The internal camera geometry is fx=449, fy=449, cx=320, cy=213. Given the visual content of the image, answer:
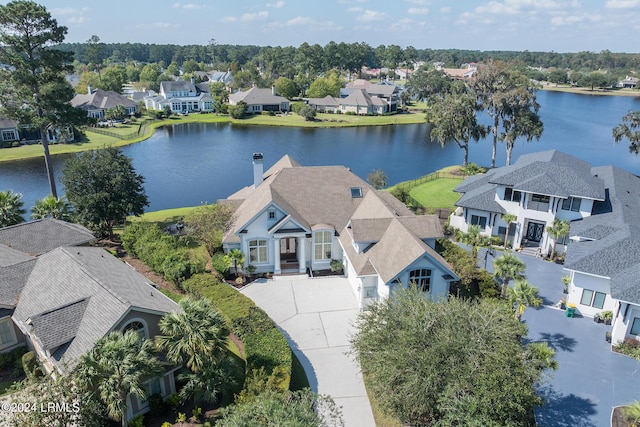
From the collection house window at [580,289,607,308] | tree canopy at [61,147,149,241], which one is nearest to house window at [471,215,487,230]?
house window at [580,289,607,308]

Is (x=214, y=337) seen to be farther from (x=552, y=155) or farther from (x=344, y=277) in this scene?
(x=552, y=155)

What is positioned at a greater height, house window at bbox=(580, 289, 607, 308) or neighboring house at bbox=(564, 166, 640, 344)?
neighboring house at bbox=(564, 166, 640, 344)

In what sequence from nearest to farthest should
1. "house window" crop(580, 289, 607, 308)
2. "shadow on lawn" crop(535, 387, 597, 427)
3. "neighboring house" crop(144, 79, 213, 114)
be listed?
"shadow on lawn" crop(535, 387, 597, 427) < "house window" crop(580, 289, 607, 308) < "neighboring house" crop(144, 79, 213, 114)

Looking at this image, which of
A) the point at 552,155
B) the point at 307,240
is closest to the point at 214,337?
the point at 307,240

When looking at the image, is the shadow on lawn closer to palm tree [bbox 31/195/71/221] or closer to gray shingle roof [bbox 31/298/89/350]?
gray shingle roof [bbox 31/298/89/350]

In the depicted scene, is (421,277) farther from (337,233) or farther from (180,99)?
(180,99)

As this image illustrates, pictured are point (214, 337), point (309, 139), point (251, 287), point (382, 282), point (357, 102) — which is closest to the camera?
point (214, 337)

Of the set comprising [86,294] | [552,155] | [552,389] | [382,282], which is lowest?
[552,389]
